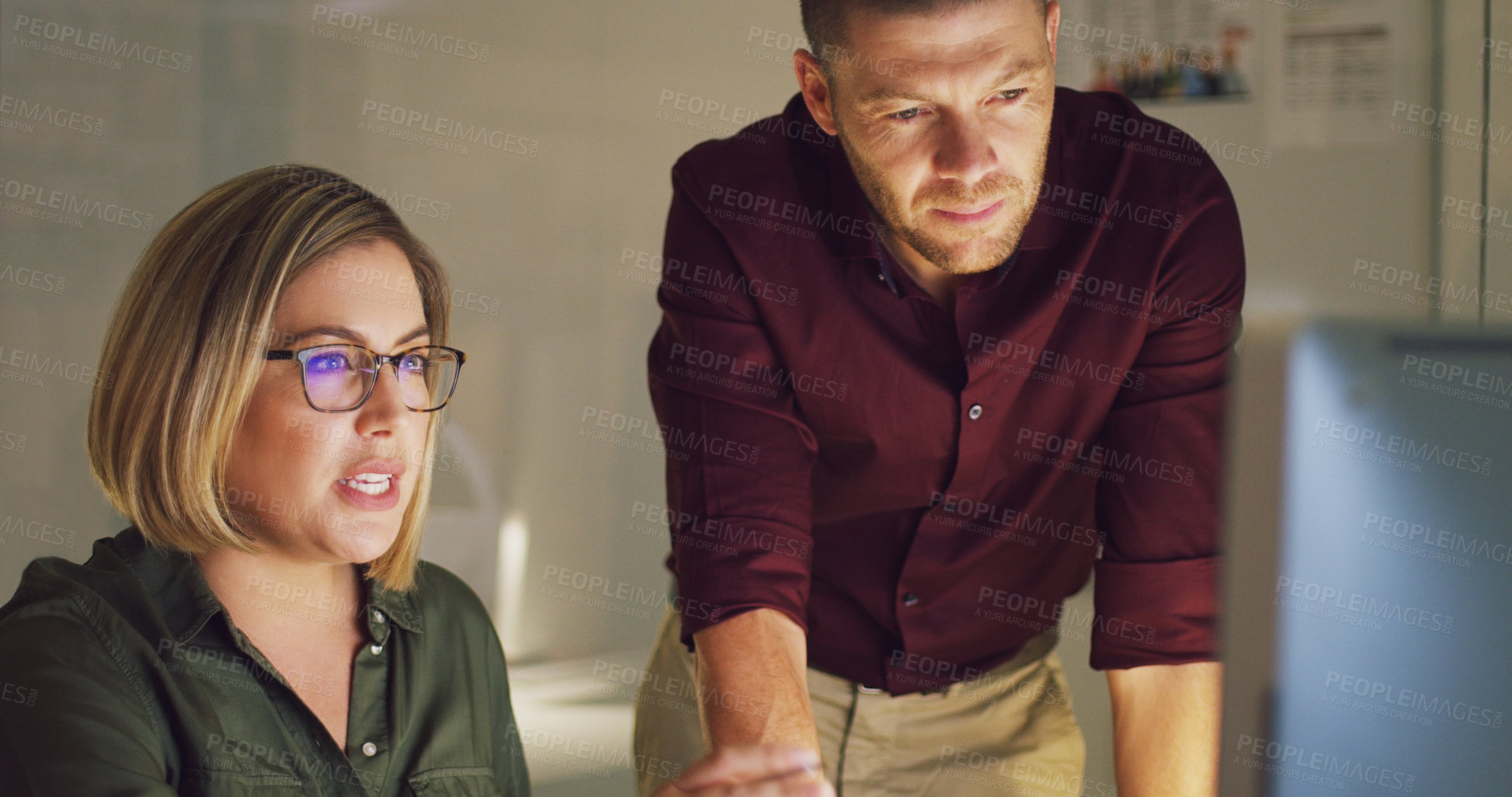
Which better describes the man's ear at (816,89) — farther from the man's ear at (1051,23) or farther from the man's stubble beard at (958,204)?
the man's ear at (1051,23)

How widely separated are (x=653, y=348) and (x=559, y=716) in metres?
1.64

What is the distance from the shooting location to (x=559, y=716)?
2951mm

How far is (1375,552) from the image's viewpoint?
423 millimetres

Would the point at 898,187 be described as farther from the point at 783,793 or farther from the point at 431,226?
the point at 431,226

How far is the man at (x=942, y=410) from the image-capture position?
1.32 metres

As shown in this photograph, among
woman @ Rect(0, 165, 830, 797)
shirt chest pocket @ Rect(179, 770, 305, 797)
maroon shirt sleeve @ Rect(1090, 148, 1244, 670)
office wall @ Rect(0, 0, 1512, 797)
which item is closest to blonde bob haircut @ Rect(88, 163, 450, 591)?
woman @ Rect(0, 165, 830, 797)

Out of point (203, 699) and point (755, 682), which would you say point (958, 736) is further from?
point (203, 699)

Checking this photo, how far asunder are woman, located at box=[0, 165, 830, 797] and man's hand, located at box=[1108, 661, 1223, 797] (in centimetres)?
51

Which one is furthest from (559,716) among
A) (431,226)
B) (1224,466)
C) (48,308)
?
(1224,466)

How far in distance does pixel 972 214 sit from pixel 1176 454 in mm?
349

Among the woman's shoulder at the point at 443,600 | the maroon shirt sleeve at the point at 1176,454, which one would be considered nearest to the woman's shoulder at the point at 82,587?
the woman's shoulder at the point at 443,600

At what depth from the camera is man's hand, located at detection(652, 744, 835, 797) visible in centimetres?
101

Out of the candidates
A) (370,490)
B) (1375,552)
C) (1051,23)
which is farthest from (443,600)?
(1375,552)

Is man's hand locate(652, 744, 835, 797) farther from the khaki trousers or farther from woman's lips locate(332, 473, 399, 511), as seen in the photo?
the khaki trousers
